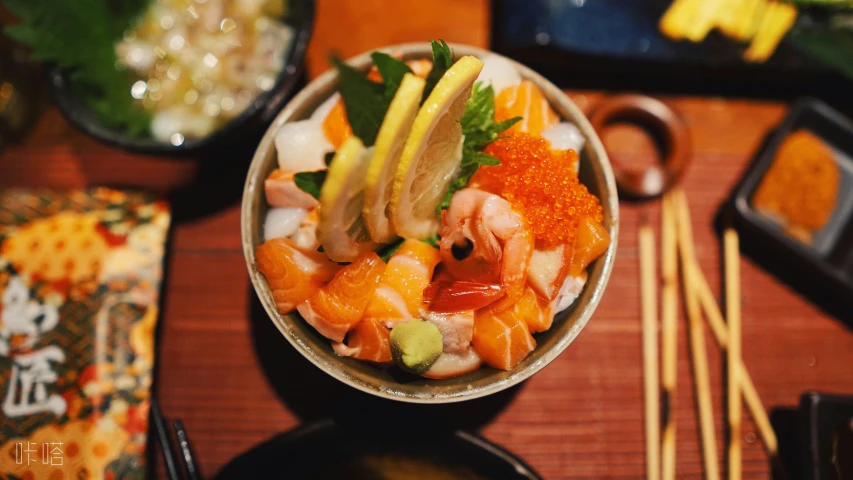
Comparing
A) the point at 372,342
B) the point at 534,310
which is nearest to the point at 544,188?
the point at 534,310

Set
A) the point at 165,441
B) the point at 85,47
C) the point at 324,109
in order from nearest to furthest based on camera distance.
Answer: the point at 324,109 → the point at 165,441 → the point at 85,47

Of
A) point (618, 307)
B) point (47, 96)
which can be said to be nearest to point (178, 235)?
point (47, 96)

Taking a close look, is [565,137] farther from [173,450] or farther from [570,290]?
[173,450]

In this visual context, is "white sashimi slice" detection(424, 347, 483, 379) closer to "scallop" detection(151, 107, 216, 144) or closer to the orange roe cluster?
the orange roe cluster

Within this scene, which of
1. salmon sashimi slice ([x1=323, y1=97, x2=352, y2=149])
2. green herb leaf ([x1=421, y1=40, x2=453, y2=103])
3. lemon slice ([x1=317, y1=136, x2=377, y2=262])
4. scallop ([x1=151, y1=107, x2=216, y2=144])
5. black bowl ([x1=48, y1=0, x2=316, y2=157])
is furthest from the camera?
scallop ([x1=151, y1=107, x2=216, y2=144])

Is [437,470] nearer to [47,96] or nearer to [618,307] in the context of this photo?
[618,307]

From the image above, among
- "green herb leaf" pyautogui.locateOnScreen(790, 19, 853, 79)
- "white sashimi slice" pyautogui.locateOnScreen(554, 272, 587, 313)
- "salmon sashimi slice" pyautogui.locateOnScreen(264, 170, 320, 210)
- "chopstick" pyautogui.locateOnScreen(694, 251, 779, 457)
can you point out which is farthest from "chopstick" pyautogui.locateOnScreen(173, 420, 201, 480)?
"green herb leaf" pyautogui.locateOnScreen(790, 19, 853, 79)

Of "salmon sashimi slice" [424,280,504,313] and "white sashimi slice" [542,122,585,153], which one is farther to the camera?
"white sashimi slice" [542,122,585,153]
